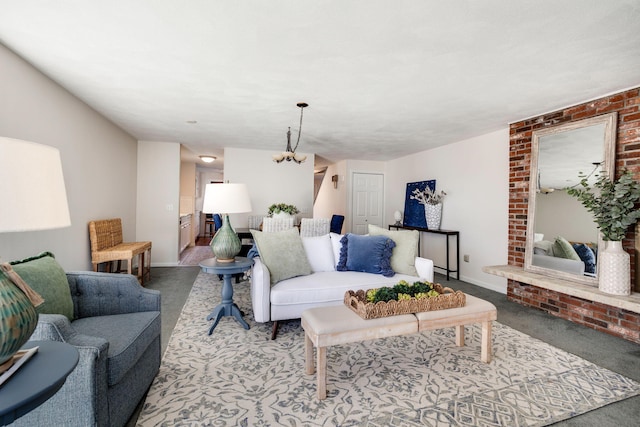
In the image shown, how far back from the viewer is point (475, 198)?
4723 millimetres

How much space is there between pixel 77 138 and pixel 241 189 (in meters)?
2.14

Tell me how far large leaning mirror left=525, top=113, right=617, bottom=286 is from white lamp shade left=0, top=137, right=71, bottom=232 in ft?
13.5

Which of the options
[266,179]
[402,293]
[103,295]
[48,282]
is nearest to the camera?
[48,282]

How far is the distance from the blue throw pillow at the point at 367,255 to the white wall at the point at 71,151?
2.90 m

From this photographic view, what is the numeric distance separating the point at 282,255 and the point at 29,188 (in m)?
2.19

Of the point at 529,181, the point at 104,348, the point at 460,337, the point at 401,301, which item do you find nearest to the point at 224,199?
the point at 104,348

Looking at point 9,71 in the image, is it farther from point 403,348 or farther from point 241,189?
point 403,348

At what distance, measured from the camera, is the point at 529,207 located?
12.1ft

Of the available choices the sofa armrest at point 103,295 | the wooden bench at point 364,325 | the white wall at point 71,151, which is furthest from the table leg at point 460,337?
the white wall at point 71,151

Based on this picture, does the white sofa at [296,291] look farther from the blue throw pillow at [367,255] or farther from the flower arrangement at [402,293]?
the flower arrangement at [402,293]

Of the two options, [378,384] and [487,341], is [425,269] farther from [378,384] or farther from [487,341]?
[378,384]

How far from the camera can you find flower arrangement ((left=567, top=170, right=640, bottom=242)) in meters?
2.69

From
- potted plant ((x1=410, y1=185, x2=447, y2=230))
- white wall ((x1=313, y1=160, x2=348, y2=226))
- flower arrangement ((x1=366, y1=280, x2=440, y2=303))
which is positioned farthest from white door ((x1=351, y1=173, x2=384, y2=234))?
flower arrangement ((x1=366, y1=280, x2=440, y2=303))

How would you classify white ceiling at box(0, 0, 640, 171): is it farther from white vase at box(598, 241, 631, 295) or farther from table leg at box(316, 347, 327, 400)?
table leg at box(316, 347, 327, 400)
